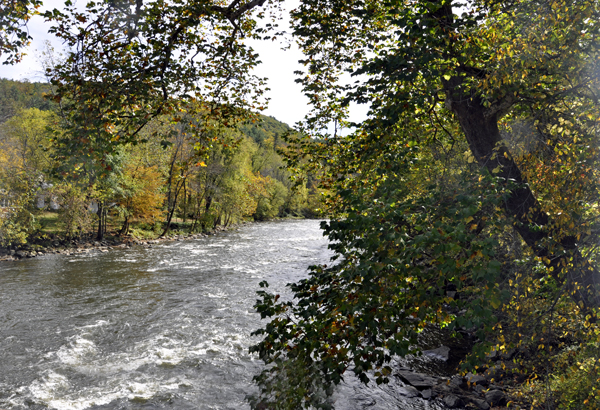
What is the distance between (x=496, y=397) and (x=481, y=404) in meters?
0.37

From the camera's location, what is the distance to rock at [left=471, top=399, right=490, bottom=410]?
6.75 meters

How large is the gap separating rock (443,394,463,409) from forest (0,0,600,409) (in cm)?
102

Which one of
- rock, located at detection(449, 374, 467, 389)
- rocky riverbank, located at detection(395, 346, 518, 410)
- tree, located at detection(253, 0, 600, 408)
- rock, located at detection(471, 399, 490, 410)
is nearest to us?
tree, located at detection(253, 0, 600, 408)

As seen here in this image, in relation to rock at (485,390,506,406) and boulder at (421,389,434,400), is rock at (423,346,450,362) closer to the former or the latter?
boulder at (421,389,434,400)

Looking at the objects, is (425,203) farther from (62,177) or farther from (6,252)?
(6,252)

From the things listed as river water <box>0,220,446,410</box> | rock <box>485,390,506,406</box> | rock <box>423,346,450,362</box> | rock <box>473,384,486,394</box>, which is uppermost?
rock <box>485,390,506,406</box>

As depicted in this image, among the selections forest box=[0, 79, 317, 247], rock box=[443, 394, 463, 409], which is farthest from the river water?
forest box=[0, 79, 317, 247]

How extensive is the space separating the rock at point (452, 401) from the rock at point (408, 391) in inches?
23.3

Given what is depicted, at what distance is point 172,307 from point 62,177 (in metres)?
9.26

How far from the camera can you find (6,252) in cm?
1980

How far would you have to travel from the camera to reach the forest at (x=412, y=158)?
315 centimetres

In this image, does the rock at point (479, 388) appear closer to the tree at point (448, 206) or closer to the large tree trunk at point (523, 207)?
the tree at point (448, 206)

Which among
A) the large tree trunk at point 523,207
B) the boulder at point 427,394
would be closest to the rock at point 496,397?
the boulder at point 427,394

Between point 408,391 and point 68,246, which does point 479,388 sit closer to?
point 408,391
